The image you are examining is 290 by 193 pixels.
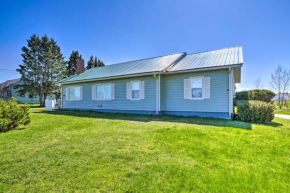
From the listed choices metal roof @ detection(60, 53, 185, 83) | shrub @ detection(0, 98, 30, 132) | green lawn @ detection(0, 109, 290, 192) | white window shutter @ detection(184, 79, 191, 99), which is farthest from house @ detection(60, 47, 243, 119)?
shrub @ detection(0, 98, 30, 132)

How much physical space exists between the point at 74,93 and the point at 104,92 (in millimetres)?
3800

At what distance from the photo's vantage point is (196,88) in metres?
9.11

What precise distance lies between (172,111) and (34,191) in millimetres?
8322

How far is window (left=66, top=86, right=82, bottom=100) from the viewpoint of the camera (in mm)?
13836

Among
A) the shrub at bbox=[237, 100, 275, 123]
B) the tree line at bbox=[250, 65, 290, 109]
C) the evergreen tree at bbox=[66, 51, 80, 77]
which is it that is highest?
the evergreen tree at bbox=[66, 51, 80, 77]

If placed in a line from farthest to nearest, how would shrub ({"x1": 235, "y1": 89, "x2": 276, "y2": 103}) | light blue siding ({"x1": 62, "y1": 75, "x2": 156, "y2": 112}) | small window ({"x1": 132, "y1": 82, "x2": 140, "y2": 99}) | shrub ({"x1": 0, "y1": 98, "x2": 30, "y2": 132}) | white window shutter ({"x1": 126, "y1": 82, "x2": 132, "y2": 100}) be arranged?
shrub ({"x1": 235, "y1": 89, "x2": 276, "y2": 103})
white window shutter ({"x1": 126, "y1": 82, "x2": 132, "y2": 100})
small window ({"x1": 132, "y1": 82, "x2": 140, "y2": 99})
light blue siding ({"x1": 62, "y1": 75, "x2": 156, "y2": 112})
shrub ({"x1": 0, "y1": 98, "x2": 30, "y2": 132})

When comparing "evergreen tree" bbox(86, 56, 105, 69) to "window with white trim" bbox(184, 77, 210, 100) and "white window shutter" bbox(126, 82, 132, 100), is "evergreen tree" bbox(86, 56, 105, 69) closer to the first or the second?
"white window shutter" bbox(126, 82, 132, 100)

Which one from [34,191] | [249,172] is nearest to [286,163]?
[249,172]

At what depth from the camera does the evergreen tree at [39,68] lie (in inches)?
894

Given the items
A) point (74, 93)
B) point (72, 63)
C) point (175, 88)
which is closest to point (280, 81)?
point (175, 88)

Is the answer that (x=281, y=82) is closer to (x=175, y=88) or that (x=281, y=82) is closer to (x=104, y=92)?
(x=175, y=88)

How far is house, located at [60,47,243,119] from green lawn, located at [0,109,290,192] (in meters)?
4.03

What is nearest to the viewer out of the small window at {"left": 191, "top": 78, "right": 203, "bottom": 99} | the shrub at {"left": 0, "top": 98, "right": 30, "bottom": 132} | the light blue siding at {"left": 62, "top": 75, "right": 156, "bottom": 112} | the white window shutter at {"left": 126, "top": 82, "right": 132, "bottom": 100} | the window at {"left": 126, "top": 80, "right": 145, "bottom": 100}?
the shrub at {"left": 0, "top": 98, "right": 30, "bottom": 132}

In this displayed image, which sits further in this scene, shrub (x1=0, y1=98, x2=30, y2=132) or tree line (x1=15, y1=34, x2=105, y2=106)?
tree line (x1=15, y1=34, x2=105, y2=106)
